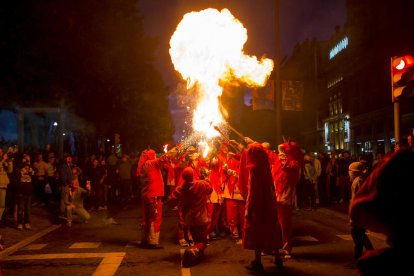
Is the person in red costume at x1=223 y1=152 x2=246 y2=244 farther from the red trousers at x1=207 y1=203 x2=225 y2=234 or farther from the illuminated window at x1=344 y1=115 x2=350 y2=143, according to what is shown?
the illuminated window at x1=344 y1=115 x2=350 y2=143

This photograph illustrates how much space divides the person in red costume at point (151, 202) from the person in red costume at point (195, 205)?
1.31 meters

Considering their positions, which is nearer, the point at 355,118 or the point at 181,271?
the point at 181,271

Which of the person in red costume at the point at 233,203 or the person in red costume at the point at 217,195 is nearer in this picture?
the person in red costume at the point at 233,203

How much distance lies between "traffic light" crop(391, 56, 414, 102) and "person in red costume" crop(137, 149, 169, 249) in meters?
4.57

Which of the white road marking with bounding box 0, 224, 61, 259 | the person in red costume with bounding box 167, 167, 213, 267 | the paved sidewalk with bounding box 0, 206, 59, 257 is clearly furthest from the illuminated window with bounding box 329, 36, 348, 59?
the person in red costume with bounding box 167, 167, 213, 267

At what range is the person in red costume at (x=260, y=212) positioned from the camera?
7047mm

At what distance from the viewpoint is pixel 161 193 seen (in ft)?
30.1

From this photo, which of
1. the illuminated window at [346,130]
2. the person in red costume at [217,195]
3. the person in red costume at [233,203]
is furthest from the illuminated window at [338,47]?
the person in red costume at [233,203]

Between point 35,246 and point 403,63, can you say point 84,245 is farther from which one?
point 403,63

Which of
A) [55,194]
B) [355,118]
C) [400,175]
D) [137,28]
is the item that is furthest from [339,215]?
[355,118]

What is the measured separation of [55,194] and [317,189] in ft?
31.2

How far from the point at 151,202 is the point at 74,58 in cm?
1195

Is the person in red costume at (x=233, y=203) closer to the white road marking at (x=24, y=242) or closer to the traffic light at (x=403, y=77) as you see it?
the traffic light at (x=403, y=77)

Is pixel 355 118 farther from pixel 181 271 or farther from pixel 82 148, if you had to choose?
pixel 181 271
